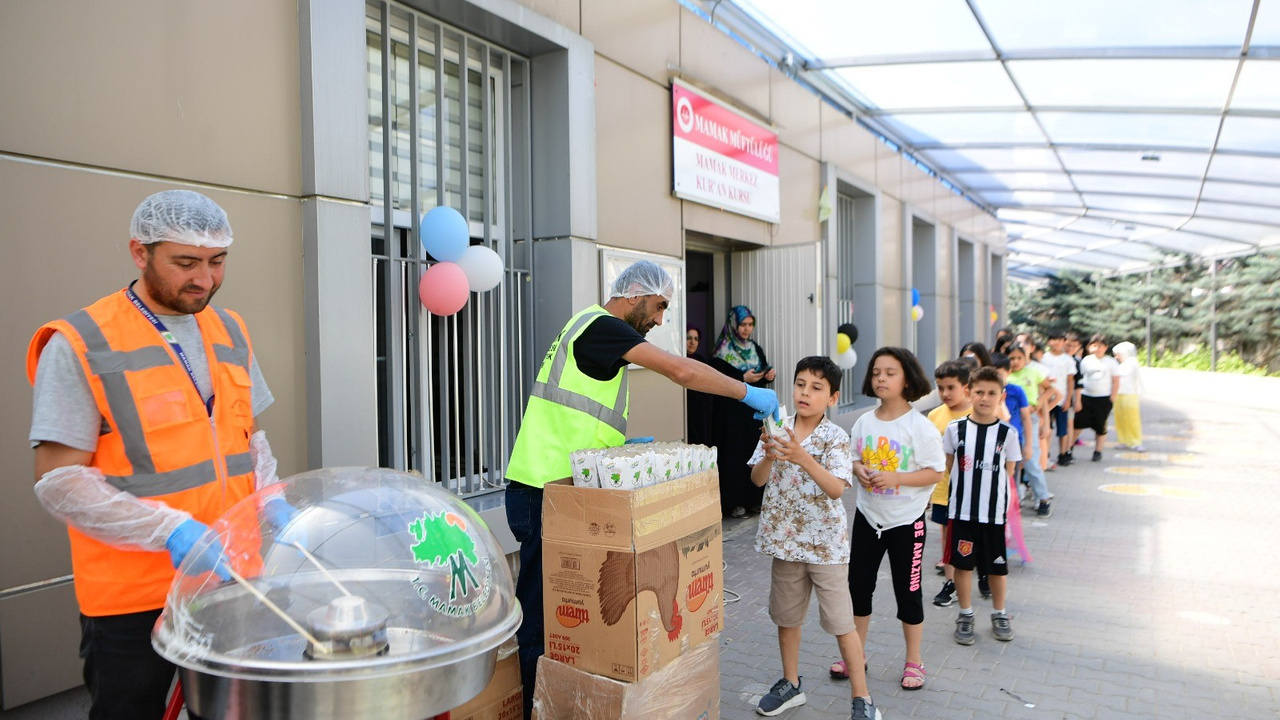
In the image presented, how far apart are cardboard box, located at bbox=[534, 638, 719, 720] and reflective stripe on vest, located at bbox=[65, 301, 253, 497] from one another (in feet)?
4.25

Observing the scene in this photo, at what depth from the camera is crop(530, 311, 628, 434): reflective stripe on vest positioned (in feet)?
10.2

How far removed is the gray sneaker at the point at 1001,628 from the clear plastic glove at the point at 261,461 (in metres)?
3.76

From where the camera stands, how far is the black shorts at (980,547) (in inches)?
177

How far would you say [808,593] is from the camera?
11.6 ft

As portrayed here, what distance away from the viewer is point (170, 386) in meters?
2.07

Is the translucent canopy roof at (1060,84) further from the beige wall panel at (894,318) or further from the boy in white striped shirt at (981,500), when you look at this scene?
the boy in white striped shirt at (981,500)

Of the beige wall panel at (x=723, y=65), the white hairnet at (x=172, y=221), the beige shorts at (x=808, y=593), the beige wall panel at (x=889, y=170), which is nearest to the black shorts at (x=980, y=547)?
the beige shorts at (x=808, y=593)

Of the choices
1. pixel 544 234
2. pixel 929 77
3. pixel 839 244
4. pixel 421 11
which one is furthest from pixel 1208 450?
pixel 421 11

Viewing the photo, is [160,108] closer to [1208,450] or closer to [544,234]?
[544,234]

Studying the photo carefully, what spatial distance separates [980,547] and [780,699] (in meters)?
1.69

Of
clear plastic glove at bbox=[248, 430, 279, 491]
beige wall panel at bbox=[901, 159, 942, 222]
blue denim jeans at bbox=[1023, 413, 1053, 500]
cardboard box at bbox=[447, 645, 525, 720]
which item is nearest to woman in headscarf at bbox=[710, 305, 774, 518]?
blue denim jeans at bbox=[1023, 413, 1053, 500]

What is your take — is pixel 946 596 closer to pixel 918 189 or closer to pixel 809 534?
pixel 809 534

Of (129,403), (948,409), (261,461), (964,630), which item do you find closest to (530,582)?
(261,461)

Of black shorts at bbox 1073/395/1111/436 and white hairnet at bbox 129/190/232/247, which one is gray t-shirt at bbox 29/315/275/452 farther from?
black shorts at bbox 1073/395/1111/436
